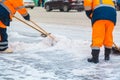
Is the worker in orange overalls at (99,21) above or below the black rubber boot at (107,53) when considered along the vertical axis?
above

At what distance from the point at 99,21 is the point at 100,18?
6 cm

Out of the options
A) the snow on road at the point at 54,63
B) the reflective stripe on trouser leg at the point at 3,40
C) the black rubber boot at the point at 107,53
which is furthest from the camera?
the reflective stripe on trouser leg at the point at 3,40

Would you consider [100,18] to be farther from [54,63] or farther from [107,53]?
[54,63]

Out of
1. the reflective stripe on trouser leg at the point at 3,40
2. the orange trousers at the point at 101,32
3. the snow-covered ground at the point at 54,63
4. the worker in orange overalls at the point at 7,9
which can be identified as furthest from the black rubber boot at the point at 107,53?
the reflective stripe on trouser leg at the point at 3,40

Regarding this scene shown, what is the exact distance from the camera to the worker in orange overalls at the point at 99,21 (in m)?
8.11

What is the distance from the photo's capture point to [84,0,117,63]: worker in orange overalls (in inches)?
319

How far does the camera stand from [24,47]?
10.4m

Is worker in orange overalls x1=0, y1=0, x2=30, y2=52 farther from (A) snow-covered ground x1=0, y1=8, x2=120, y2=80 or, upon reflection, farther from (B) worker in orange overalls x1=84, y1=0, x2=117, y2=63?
(B) worker in orange overalls x1=84, y1=0, x2=117, y2=63

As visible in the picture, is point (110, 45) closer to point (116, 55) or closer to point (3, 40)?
point (116, 55)

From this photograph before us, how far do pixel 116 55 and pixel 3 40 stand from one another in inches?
103

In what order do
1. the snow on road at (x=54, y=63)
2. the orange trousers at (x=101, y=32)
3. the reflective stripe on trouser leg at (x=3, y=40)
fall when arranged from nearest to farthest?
the snow on road at (x=54, y=63)
the orange trousers at (x=101, y=32)
the reflective stripe on trouser leg at (x=3, y=40)

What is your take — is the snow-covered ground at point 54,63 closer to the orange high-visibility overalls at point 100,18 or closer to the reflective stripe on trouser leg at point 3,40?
the reflective stripe on trouser leg at point 3,40

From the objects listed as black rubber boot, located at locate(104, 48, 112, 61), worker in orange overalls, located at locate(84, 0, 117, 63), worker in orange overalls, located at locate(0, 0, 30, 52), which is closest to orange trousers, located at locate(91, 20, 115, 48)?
worker in orange overalls, located at locate(84, 0, 117, 63)

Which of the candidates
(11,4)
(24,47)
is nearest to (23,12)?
(11,4)
